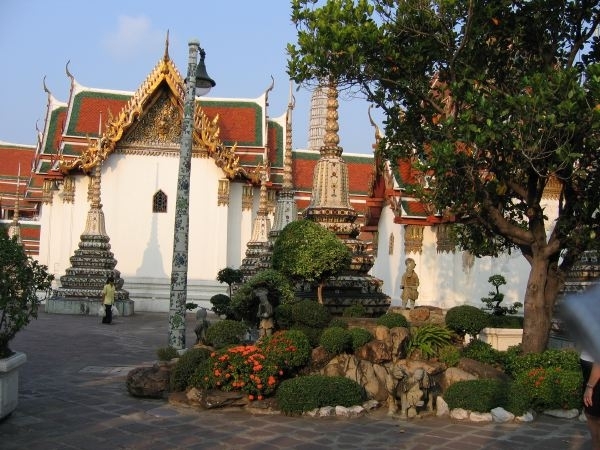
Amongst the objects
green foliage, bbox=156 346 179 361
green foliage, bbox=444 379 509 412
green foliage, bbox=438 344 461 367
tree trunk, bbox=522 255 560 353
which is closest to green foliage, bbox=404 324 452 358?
green foliage, bbox=438 344 461 367

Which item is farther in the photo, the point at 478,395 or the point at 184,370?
the point at 184,370

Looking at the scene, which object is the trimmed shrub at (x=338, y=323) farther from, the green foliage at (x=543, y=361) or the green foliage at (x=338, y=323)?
the green foliage at (x=543, y=361)

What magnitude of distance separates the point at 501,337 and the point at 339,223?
154 inches

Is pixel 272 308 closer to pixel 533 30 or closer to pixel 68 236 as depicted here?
pixel 533 30

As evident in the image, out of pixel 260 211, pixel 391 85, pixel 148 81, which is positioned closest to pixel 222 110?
pixel 148 81

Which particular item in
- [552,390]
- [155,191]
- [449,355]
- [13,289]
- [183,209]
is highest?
[155,191]

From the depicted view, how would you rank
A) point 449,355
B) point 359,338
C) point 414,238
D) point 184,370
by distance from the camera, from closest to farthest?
point 184,370 < point 359,338 < point 449,355 < point 414,238

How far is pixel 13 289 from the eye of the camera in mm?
6902

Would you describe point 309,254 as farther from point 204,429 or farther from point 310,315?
point 204,429

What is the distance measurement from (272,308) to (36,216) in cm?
3321

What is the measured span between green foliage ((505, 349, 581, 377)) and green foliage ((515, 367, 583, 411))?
372 millimetres

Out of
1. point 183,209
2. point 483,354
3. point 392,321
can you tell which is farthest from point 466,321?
point 183,209

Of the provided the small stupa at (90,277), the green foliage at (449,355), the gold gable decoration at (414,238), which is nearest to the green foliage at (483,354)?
the green foliage at (449,355)

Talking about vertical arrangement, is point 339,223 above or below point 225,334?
above
